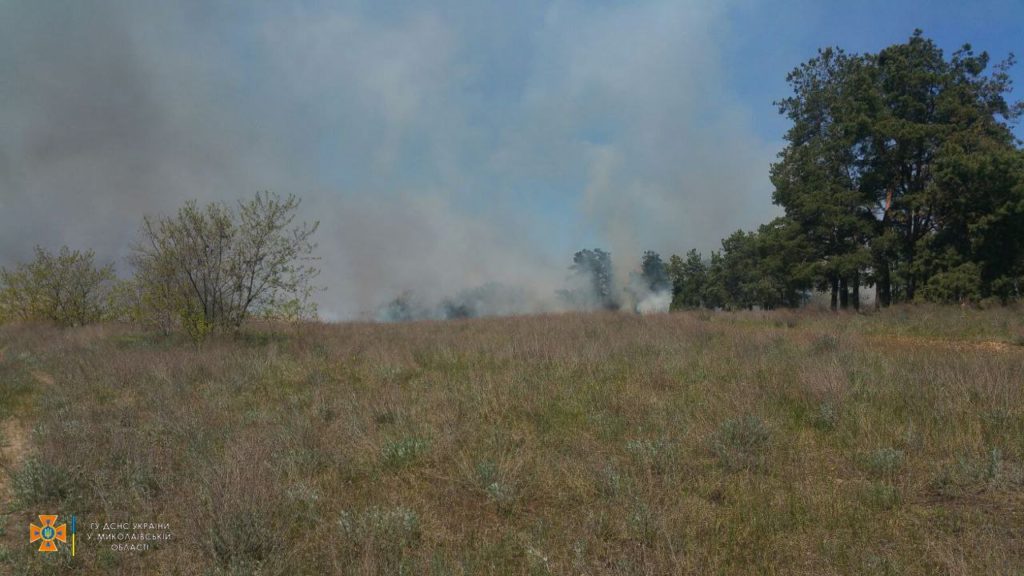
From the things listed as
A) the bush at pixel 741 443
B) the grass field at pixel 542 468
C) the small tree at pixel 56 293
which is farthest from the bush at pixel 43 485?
the small tree at pixel 56 293

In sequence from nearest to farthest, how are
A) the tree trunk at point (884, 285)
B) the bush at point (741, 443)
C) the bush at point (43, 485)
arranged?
the bush at point (43, 485) → the bush at point (741, 443) → the tree trunk at point (884, 285)

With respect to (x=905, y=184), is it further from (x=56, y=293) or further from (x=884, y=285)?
(x=56, y=293)

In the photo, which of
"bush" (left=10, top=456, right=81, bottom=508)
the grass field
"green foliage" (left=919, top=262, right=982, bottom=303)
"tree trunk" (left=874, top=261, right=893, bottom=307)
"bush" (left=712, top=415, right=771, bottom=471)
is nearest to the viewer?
the grass field

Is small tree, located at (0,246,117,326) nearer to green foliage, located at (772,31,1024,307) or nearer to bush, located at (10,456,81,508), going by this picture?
bush, located at (10,456,81,508)

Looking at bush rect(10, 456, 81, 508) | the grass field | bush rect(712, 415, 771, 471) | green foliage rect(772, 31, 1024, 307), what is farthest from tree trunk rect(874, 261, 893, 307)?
bush rect(10, 456, 81, 508)

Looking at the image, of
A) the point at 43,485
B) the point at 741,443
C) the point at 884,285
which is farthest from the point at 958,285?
the point at 43,485

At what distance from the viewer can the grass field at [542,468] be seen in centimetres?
299

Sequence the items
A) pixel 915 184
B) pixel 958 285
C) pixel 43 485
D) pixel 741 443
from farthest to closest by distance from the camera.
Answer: pixel 915 184, pixel 958 285, pixel 741 443, pixel 43 485

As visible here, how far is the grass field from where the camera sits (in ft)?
9.82

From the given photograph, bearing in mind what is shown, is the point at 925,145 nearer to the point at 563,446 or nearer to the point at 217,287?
the point at 563,446

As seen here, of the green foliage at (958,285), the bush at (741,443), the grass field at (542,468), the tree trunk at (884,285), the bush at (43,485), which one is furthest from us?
the tree trunk at (884,285)

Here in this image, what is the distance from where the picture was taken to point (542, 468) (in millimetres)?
4012

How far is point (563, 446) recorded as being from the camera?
15.0 feet

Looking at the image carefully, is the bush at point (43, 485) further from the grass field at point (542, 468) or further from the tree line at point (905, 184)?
the tree line at point (905, 184)
